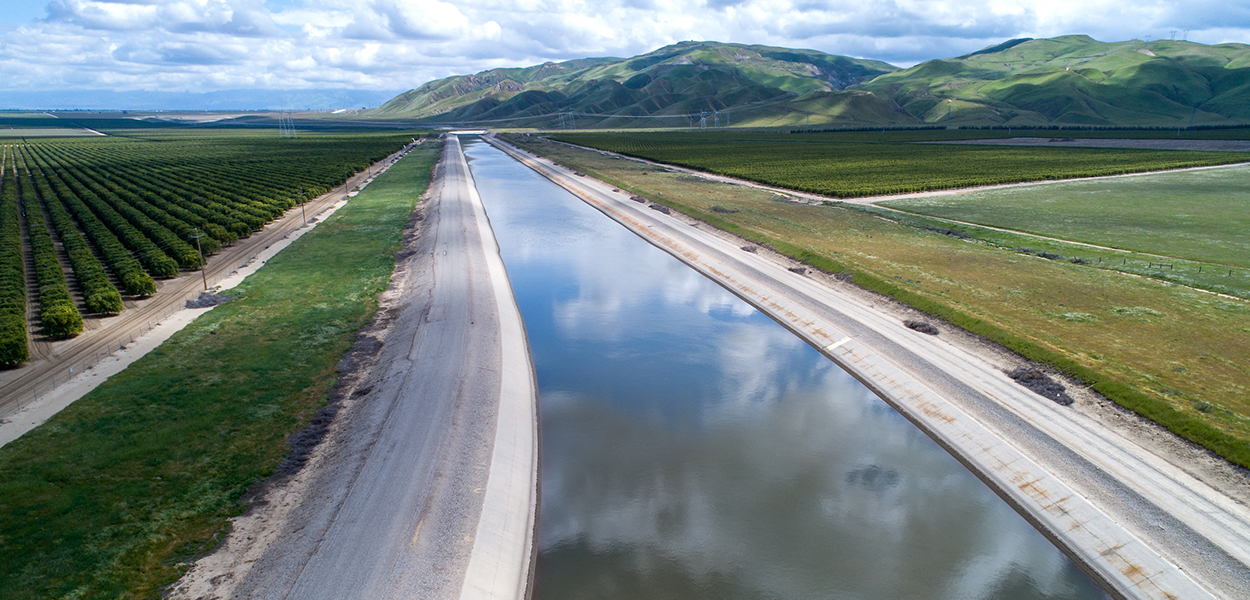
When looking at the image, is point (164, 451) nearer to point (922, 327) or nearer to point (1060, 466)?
point (1060, 466)

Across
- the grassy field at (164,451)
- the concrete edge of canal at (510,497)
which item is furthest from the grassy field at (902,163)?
the grassy field at (164,451)

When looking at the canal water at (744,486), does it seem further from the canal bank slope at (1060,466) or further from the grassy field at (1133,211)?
the grassy field at (1133,211)

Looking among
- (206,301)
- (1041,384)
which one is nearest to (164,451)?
(206,301)

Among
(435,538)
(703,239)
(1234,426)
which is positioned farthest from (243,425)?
(703,239)

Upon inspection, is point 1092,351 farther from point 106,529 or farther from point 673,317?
point 106,529

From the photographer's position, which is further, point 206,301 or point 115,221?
point 115,221
